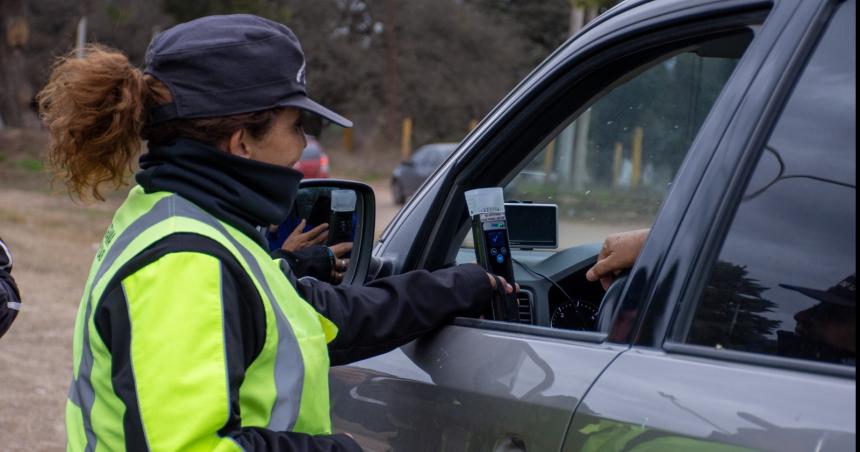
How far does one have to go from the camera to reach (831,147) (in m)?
1.73

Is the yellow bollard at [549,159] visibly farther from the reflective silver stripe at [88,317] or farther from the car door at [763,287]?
the reflective silver stripe at [88,317]

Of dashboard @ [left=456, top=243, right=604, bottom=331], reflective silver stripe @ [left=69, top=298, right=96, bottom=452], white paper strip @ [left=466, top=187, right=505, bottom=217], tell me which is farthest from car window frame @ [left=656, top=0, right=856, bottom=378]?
reflective silver stripe @ [left=69, top=298, right=96, bottom=452]

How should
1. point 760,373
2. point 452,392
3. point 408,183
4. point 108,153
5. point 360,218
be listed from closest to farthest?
1. point 760,373
2. point 108,153
3. point 452,392
4. point 360,218
5. point 408,183

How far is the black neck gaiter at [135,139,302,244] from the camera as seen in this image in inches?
77.0

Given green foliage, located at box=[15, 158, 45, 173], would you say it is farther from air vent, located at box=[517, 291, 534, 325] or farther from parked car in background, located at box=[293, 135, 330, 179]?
air vent, located at box=[517, 291, 534, 325]

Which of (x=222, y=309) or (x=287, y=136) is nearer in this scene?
(x=222, y=309)

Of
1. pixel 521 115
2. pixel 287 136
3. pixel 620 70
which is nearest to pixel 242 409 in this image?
pixel 287 136

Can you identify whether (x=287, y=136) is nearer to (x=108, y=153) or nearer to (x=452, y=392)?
(x=108, y=153)

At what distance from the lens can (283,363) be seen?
188cm

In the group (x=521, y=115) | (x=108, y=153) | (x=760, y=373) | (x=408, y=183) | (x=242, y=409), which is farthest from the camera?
(x=408, y=183)

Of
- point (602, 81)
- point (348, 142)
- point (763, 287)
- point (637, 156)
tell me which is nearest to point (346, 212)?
point (602, 81)

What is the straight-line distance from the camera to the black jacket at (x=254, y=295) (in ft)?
5.82

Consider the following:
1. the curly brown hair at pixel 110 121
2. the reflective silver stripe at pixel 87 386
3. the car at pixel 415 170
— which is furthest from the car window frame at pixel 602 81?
the car at pixel 415 170

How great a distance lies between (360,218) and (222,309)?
3.60 ft
